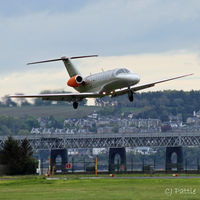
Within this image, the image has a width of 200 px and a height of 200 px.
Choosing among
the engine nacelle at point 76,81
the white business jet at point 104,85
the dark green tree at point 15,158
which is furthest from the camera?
the dark green tree at point 15,158

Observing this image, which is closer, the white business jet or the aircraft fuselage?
the aircraft fuselage

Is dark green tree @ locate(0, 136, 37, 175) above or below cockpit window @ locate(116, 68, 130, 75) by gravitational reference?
below

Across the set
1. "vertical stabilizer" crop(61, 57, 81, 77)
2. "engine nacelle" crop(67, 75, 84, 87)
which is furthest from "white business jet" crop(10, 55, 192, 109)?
"vertical stabilizer" crop(61, 57, 81, 77)

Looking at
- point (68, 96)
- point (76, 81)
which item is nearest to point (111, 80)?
point (68, 96)

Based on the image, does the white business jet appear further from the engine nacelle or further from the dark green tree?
the dark green tree

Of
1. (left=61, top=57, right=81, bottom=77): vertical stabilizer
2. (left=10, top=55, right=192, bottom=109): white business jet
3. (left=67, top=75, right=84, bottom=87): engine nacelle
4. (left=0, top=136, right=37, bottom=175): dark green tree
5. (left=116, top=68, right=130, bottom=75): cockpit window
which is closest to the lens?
(left=10, top=55, right=192, bottom=109): white business jet

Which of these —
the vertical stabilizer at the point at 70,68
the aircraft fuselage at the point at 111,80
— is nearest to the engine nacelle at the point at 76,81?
the aircraft fuselage at the point at 111,80

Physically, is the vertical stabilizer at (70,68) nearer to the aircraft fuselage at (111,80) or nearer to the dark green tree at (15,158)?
the aircraft fuselage at (111,80)

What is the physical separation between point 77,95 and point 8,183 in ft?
41.5

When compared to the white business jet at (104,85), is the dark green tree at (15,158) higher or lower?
lower

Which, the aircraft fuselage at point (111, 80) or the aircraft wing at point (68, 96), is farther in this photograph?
the aircraft wing at point (68, 96)

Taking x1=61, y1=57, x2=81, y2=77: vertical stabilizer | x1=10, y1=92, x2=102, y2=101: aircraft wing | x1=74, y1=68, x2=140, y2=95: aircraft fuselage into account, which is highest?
x1=61, y1=57, x2=81, y2=77: vertical stabilizer

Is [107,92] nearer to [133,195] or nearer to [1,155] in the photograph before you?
[133,195]

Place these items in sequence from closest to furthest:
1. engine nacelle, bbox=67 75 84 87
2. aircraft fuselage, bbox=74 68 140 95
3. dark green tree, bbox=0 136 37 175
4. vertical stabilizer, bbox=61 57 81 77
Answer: aircraft fuselage, bbox=74 68 140 95
engine nacelle, bbox=67 75 84 87
vertical stabilizer, bbox=61 57 81 77
dark green tree, bbox=0 136 37 175
